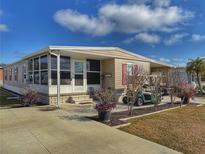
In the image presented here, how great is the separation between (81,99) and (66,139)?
7.81 metres

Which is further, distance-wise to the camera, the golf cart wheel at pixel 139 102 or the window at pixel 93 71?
the window at pixel 93 71

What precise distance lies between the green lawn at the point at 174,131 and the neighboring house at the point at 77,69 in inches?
174

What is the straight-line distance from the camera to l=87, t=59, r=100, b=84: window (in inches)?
580

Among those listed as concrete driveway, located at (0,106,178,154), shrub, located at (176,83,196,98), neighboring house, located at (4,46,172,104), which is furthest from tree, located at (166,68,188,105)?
concrete driveway, located at (0,106,178,154)

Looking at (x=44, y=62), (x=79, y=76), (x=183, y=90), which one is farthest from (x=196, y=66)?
(x=44, y=62)

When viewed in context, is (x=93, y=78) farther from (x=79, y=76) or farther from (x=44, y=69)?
(x=44, y=69)

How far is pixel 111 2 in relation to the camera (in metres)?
14.4

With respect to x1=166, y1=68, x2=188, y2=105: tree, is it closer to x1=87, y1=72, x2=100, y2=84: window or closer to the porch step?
the porch step

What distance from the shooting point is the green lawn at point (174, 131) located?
5141 millimetres

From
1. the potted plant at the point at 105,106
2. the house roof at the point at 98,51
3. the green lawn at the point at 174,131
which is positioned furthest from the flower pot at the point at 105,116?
the house roof at the point at 98,51

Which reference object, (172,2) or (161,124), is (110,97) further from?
(172,2)

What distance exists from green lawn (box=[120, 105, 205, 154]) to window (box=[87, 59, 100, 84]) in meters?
7.34

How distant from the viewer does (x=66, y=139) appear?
17.4ft

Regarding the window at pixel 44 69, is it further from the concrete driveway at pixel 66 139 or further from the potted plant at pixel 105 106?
the potted plant at pixel 105 106
